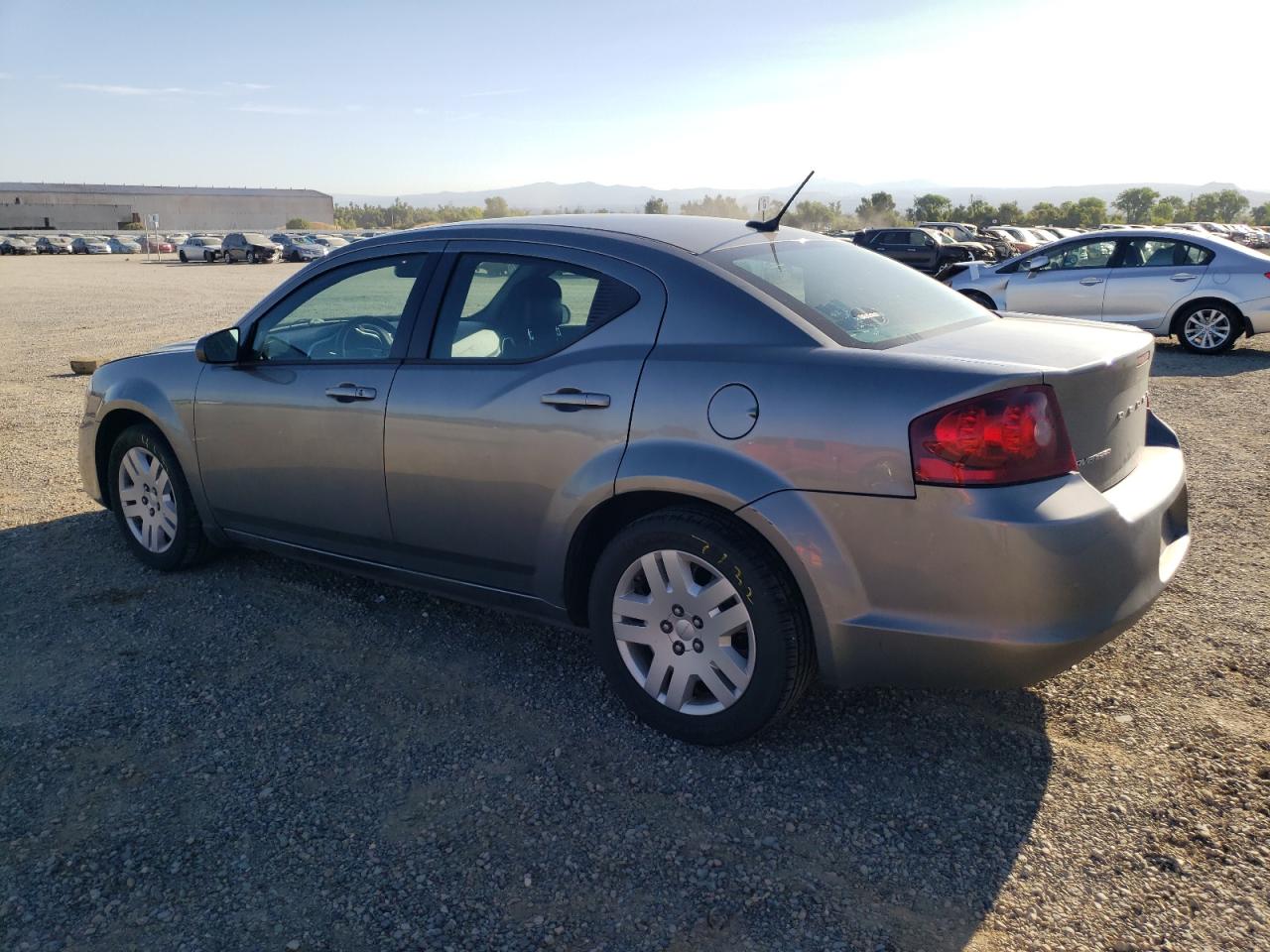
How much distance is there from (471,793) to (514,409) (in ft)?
4.31

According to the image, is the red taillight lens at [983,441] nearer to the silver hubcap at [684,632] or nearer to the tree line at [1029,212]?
the silver hubcap at [684,632]

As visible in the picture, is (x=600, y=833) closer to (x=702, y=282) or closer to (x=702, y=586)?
(x=702, y=586)

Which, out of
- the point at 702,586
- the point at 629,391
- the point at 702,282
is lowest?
the point at 702,586

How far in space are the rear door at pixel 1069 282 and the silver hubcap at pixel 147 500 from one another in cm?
1062

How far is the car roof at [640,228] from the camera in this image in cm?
354

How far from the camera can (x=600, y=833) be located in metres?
2.80

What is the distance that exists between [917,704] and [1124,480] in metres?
1.09

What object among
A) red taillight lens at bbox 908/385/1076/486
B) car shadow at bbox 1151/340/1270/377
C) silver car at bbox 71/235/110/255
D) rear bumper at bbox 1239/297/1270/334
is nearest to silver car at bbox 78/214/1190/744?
red taillight lens at bbox 908/385/1076/486

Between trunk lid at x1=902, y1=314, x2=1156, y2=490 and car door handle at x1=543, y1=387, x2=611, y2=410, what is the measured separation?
1.00 metres

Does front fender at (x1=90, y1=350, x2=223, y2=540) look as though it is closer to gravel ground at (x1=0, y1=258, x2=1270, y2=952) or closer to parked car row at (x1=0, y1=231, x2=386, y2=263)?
gravel ground at (x1=0, y1=258, x2=1270, y2=952)

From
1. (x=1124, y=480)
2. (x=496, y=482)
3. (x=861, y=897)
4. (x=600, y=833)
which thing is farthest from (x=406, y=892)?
(x=1124, y=480)

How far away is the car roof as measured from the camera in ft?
11.6

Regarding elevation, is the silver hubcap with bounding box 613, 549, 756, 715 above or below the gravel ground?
above

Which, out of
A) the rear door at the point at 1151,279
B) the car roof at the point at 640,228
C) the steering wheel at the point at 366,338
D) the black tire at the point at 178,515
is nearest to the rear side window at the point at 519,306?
the car roof at the point at 640,228
